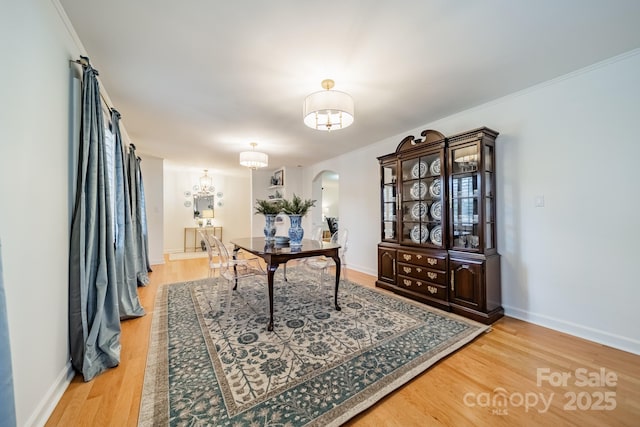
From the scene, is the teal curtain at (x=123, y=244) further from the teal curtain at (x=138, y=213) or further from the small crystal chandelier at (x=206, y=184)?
the small crystal chandelier at (x=206, y=184)

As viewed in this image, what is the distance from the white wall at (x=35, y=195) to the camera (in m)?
1.13

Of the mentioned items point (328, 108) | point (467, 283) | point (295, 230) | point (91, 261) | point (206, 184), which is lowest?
point (467, 283)

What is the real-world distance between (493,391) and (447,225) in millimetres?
1730

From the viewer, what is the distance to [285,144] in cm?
451

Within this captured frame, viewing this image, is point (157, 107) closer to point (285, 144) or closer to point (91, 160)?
point (91, 160)

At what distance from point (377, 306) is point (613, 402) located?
181 cm

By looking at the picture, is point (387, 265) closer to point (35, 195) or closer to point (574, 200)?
point (574, 200)

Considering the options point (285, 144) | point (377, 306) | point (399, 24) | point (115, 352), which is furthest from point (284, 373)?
point (285, 144)

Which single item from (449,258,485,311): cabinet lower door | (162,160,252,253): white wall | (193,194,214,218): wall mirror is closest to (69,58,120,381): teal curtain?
(449,258,485,311): cabinet lower door

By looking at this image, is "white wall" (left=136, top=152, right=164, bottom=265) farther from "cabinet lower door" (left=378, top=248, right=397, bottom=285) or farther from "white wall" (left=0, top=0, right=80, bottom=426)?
"cabinet lower door" (left=378, top=248, right=397, bottom=285)

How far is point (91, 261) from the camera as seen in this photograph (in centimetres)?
183

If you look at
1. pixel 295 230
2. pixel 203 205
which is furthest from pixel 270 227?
pixel 203 205

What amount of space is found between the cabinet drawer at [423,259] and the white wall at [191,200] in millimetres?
5436

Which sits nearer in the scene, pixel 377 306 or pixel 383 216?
pixel 377 306
